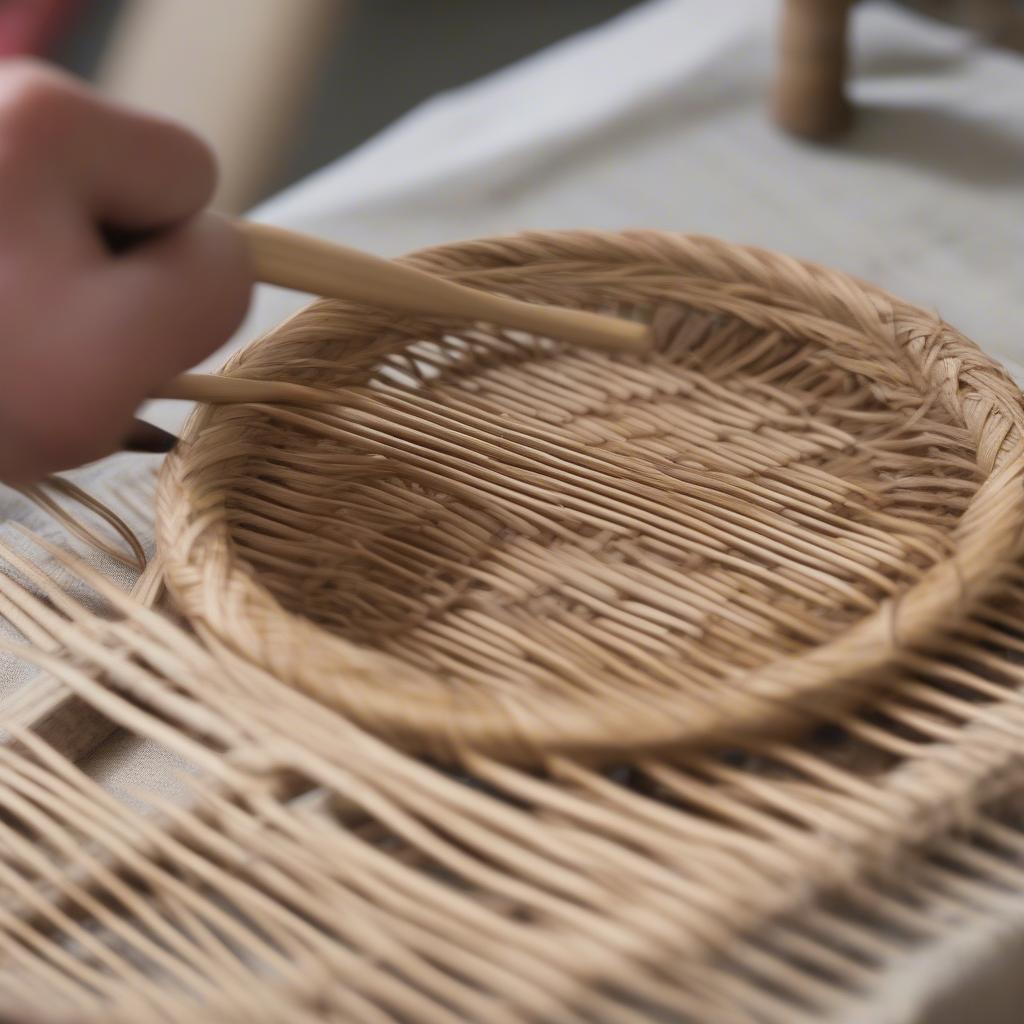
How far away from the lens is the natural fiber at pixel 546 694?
0.37 m

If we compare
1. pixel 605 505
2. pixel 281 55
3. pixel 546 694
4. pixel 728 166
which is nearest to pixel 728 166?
pixel 728 166

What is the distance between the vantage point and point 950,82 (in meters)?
1.02

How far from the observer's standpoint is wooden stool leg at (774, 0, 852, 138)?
0.93 metres

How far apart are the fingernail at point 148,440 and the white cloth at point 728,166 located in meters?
0.25

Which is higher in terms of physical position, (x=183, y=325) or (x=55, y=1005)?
(x=183, y=325)

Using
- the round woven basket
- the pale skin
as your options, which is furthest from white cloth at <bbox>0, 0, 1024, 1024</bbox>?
the pale skin

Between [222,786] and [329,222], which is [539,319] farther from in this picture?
[329,222]

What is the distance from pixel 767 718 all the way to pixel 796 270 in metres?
0.27

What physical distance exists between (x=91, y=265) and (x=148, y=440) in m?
0.12

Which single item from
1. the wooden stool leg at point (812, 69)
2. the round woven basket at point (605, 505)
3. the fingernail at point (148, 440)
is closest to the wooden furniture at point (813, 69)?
the wooden stool leg at point (812, 69)

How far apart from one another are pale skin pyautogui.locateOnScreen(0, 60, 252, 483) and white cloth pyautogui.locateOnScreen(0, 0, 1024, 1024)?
0.34 meters

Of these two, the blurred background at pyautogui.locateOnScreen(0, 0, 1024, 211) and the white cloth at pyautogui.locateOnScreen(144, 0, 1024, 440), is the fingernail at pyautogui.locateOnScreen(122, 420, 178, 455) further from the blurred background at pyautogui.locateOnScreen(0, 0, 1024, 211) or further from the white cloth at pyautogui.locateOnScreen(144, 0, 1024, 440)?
the blurred background at pyautogui.locateOnScreen(0, 0, 1024, 211)

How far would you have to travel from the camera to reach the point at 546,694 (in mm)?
439

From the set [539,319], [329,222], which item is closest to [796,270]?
[539,319]
